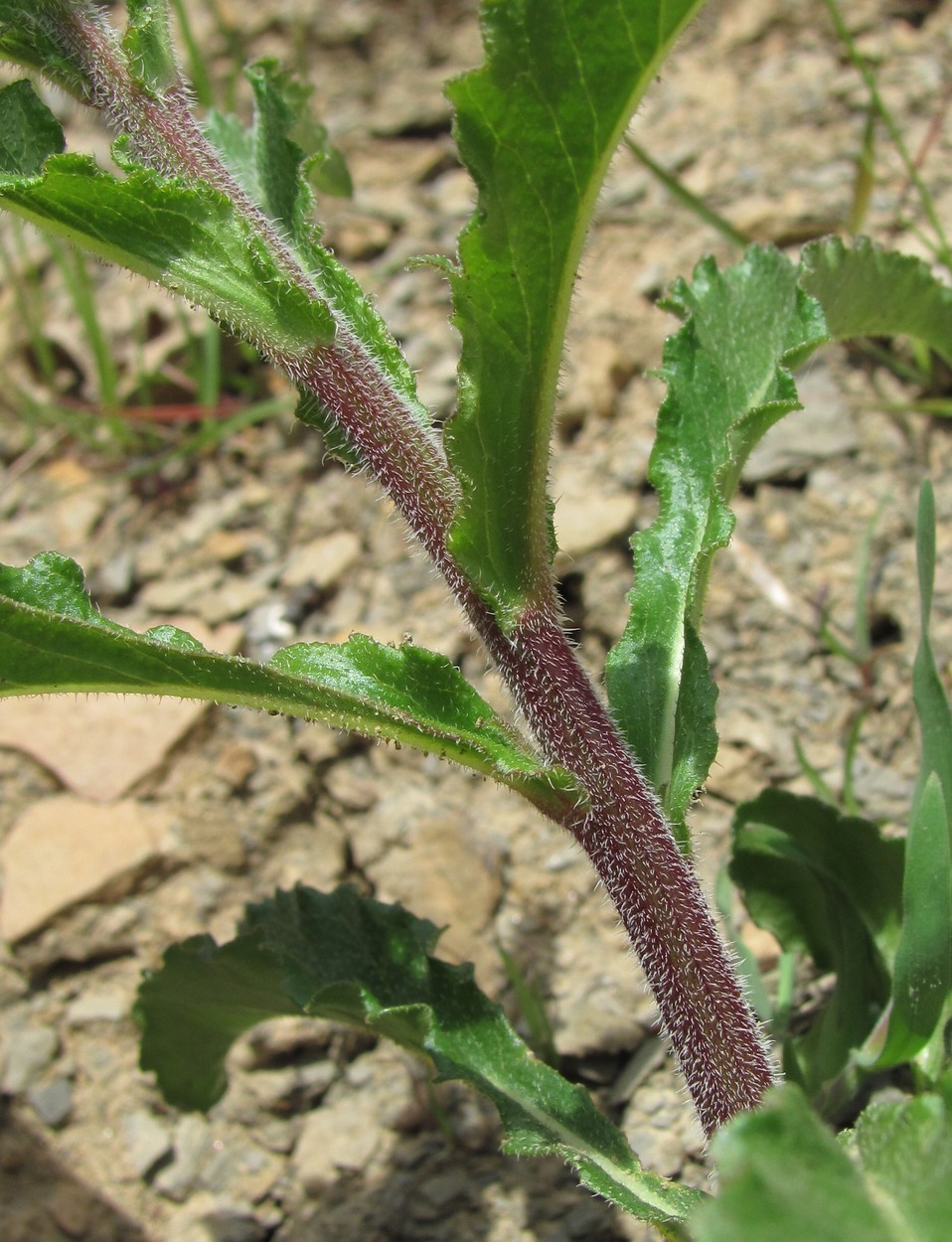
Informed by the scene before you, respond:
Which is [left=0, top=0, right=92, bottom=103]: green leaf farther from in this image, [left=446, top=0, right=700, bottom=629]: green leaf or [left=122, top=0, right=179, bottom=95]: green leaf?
[left=446, top=0, right=700, bottom=629]: green leaf

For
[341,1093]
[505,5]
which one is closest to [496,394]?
[505,5]

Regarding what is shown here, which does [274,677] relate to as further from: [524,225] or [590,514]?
[590,514]

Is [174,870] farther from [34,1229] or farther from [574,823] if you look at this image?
[574,823]

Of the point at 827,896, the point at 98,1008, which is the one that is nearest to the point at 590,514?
the point at 827,896

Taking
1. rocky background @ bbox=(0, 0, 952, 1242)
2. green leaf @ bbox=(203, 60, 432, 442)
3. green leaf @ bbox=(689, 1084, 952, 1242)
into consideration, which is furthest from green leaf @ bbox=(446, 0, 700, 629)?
green leaf @ bbox=(689, 1084, 952, 1242)

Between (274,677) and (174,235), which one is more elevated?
(174,235)

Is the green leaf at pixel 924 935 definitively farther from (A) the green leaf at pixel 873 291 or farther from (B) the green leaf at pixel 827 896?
(A) the green leaf at pixel 873 291
